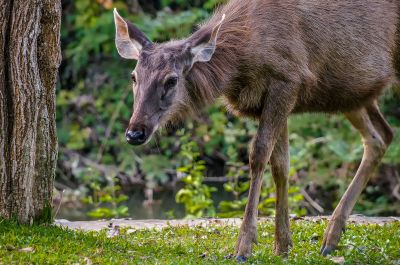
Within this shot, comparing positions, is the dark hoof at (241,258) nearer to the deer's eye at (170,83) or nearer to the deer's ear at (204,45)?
the deer's eye at (170,83)

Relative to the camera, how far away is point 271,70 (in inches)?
309

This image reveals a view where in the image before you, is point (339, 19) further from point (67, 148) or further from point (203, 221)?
point (67, 148)

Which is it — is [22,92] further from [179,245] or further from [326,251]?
[326,251]

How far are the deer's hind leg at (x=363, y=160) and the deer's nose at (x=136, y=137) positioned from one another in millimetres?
2140

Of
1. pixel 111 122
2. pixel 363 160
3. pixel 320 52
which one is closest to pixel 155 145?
pixel 111 122

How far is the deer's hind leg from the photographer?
27.7 feet

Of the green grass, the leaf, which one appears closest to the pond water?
the green grass

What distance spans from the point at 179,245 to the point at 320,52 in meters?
2.10

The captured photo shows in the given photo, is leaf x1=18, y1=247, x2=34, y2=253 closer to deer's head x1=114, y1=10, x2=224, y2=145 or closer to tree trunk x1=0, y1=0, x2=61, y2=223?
tree trunk x1=0, y1=0, x2=61, y2=223

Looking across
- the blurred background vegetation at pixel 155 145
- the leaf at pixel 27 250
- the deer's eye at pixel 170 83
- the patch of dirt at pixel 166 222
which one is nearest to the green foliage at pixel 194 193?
the blurred background vegetation at pixel 155 145

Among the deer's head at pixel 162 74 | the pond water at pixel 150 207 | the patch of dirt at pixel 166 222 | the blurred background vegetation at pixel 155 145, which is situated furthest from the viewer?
the blurred background vegetation at pixel 155 145

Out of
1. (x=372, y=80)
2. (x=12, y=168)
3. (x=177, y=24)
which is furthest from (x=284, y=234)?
(x=177, y=24)

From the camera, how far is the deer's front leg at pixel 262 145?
300 inches

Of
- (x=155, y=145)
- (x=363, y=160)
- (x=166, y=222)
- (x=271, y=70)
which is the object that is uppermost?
(x=271, y=70)
